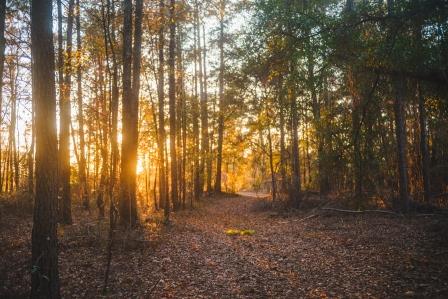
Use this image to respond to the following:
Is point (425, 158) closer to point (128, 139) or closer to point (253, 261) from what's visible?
point (253, 261)

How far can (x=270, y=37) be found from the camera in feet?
27.5

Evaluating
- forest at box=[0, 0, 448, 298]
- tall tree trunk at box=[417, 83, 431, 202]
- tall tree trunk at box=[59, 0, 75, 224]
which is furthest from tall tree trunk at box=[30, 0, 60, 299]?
tall tree trunk at box=[417, 83, 431, 202]

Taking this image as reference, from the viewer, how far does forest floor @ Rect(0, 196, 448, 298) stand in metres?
6.60

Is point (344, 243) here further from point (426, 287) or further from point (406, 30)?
point (406, 30)

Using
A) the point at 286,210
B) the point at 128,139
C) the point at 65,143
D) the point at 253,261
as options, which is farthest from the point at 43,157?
the point at 286,210

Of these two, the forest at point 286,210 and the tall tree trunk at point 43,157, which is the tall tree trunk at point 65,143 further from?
the tall tree trunk at point 43,157

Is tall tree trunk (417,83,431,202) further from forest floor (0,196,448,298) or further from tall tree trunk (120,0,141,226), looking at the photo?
tall tree trunk (120,0,141,226)

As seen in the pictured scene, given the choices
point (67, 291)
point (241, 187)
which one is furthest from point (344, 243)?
point (241, 187)

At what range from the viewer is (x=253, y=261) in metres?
8.87

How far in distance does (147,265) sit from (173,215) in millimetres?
8081

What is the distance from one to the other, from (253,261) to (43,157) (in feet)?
19.0

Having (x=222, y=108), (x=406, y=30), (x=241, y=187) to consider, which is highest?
(x=222, y=108)

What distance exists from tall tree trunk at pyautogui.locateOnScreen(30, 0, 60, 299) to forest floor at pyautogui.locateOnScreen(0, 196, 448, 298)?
3.11 feet

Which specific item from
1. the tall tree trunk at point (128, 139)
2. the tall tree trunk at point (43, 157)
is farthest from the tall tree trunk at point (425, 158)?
the tall tree trunk at point (43, 157)
